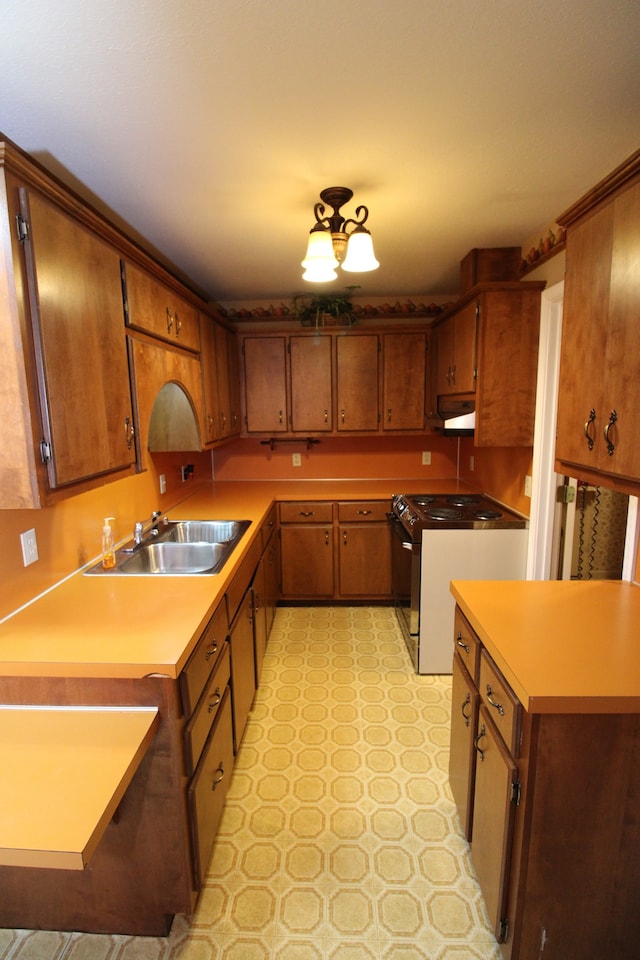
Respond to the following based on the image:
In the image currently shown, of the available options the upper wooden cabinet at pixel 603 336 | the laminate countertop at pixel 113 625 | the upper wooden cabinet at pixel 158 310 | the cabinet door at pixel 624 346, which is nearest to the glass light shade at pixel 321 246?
the upper wooden cabinet at pixel 158 310

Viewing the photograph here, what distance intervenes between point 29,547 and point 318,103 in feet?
5.47

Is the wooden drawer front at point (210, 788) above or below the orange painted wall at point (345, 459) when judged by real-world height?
below

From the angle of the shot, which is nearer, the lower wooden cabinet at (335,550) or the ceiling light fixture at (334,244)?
the ceiling light fixture at (334,244)

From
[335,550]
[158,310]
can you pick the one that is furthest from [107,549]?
[335,550]

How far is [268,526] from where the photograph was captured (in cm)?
306

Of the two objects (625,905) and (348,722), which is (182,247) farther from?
(625,905)

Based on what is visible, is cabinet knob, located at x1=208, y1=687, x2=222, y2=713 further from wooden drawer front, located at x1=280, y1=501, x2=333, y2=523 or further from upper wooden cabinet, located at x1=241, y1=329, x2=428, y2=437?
upper wooden cabinet, located at x1=241, y1=329, x2=428, y2=437

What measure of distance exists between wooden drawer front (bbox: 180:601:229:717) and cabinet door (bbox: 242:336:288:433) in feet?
6.83

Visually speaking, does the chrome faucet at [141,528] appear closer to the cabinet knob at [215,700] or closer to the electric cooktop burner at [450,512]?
the cabinet knob at [215,700]

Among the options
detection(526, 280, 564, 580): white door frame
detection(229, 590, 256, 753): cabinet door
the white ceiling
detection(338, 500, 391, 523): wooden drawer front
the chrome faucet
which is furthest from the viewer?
detection(338, 500, 391, 523): wooden drawer front

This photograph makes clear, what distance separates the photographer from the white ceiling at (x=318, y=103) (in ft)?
3.41

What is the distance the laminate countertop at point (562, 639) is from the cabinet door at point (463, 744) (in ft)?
0.80

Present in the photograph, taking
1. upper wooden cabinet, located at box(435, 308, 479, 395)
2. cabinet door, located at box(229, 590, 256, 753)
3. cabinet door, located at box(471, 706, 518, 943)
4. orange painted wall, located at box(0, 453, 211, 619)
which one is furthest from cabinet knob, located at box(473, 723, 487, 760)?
upper wooden cabinet, located at box(435, 308, 479, 395)

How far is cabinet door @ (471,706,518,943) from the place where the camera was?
1.20 metres
